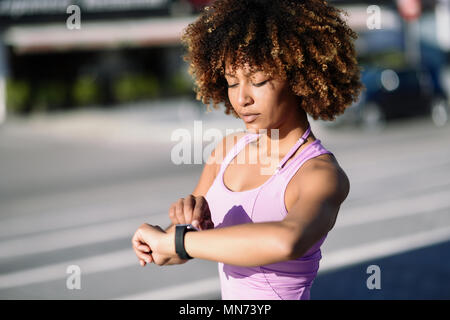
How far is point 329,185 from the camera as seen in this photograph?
5.22 ft

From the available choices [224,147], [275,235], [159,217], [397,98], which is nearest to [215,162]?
[224,147]

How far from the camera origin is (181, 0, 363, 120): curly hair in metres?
1.71

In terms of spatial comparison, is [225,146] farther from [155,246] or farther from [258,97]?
[155,246]

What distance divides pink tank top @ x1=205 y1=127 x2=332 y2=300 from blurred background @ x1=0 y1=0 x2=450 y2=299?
607mm

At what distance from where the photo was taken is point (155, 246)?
5.13 feet

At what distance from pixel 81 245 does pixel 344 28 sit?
16.2 feet

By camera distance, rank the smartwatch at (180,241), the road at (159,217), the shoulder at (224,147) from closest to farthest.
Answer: the smartwatch at (180,241) → the shoulder at (224,147) → the road at (159,217)

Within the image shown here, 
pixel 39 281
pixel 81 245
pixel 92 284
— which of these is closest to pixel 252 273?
pixel 92 284

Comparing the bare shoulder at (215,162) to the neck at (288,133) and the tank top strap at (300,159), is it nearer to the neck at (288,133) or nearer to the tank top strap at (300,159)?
the neck at (288,133)

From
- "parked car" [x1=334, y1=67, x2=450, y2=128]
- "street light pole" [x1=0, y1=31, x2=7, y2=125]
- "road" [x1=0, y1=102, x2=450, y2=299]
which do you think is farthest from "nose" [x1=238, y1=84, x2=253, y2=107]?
"street light pole" [x1=0, y1=31, x2=7, y2=125]

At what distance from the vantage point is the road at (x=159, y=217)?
4891 millimetres

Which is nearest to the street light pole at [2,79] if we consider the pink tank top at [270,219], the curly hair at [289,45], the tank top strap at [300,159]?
the curly hair at [289,45]

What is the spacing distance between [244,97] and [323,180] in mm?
338

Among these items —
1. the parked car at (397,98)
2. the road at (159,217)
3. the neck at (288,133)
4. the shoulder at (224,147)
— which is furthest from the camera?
the parked car at (397,98)
